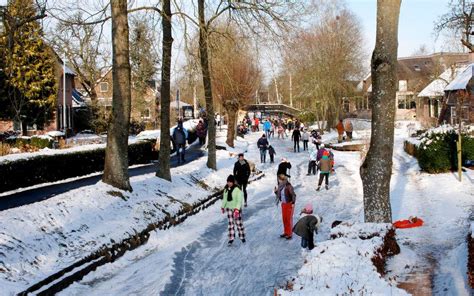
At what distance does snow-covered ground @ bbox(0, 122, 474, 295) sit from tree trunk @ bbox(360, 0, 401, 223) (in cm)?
106

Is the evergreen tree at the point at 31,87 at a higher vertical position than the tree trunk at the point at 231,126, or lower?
higher

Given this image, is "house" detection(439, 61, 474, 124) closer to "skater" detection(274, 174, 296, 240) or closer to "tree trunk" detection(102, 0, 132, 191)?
"skater" detection(274, 174, 296, 240)

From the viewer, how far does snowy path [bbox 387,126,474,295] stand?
31.3ft

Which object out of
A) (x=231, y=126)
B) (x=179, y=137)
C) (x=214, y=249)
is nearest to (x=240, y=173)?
(x=214, y=249)

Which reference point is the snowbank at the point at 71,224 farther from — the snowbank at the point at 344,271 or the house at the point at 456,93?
the house at the point at 456,93

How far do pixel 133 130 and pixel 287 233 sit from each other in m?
38.4

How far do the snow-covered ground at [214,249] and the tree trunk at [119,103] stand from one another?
60 cm

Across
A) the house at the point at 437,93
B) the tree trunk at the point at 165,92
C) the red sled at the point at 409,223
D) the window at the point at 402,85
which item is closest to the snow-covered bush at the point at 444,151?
the red sled at the point at 409,223

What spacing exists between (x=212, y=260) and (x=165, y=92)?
827cm

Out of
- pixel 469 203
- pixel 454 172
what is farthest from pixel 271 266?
pixel 454 172

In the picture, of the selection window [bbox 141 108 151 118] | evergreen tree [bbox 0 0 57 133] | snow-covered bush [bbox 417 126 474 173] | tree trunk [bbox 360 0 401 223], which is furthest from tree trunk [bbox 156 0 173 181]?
window [bbox 141 108 151 118]

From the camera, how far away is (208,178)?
75.4 ft

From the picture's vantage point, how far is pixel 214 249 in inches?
521

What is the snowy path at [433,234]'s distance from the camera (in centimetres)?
955
